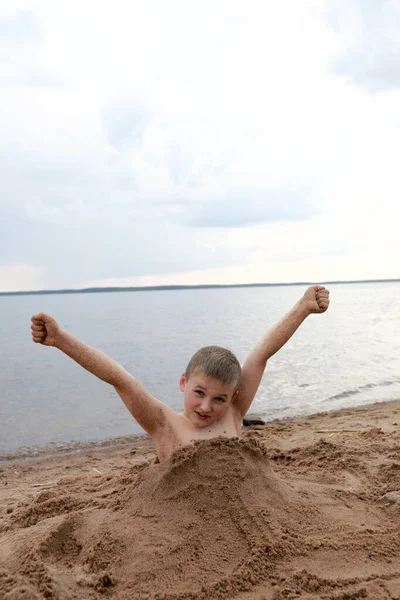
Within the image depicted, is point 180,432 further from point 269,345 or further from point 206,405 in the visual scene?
point 269,345

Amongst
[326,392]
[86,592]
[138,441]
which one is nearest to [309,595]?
[86,592]

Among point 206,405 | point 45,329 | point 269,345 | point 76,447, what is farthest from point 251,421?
point 45,329

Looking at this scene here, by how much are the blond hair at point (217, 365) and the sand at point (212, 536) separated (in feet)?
1.31

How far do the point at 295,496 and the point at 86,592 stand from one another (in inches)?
55.6

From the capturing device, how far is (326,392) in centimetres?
1153

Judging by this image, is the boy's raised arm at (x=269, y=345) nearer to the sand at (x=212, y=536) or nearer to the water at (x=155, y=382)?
the sand at (x=212, y=536)

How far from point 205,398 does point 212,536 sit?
753 mm

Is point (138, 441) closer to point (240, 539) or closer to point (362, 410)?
point (362, 410)

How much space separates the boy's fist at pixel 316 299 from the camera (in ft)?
11.8

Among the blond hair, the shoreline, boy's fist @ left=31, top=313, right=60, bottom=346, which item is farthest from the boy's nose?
the shoreline

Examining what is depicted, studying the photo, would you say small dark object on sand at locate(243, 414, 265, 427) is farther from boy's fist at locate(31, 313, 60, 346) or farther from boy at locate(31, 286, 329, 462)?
boy's fist at locate(31, 313, 60, 346)

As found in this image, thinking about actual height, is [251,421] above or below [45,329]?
below

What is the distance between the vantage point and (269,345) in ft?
11.6

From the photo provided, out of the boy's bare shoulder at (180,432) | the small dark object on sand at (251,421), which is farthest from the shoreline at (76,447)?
the boy's bare shoulder at (180,432)
